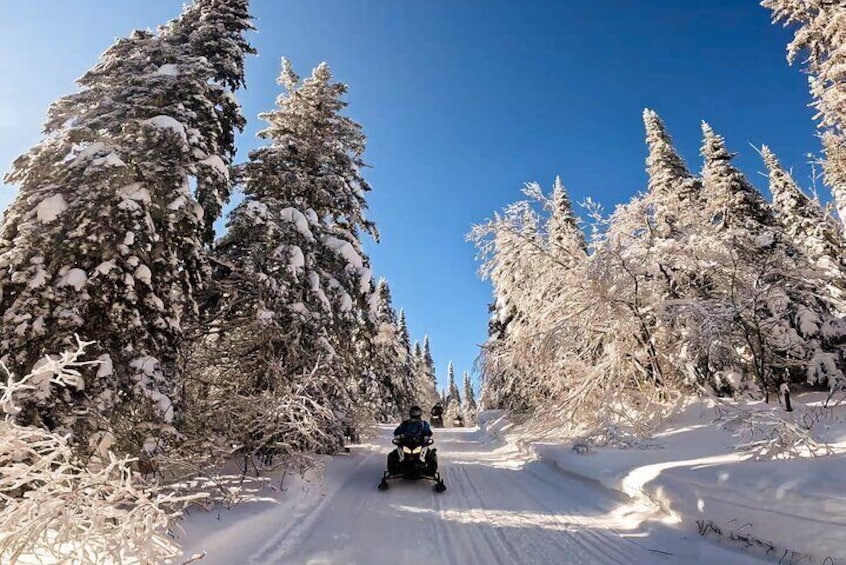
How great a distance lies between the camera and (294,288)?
10.8m

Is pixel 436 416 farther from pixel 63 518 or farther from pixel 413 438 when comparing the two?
pixel 63 518

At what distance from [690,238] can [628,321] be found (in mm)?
3151

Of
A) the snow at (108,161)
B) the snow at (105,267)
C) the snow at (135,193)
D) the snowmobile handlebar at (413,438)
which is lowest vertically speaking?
the snowmobile handlebar at (413,438)

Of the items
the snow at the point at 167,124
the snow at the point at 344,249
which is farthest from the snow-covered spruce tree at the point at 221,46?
the snow at the point at 344,249

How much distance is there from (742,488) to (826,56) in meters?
14.3

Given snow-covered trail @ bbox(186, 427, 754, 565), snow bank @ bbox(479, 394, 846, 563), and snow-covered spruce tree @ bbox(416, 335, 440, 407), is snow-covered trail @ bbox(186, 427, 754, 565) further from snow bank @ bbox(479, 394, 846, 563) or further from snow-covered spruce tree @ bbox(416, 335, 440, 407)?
snow-covered spruce tree @ bbox(416, 335, 440, 407)

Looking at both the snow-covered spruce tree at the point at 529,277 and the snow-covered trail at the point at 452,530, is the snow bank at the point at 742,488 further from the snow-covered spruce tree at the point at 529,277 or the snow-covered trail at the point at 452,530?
the snow-covered spruce tree at the point at 529,277

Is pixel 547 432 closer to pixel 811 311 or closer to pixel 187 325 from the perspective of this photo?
pixel 811 311

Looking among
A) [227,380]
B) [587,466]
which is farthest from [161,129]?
[587,466]

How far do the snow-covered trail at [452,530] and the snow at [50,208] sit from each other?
4962 millimetres

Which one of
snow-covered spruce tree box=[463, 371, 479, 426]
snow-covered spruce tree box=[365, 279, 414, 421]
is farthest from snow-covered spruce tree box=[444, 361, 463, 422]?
snow-covered spruce tree box=[365, 279, 414, 421]

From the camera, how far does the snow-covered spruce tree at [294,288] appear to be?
9062 mm

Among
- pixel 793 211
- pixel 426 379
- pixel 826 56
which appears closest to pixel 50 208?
pixel 826 56

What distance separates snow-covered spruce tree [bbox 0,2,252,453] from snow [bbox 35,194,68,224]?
21 millimetres
